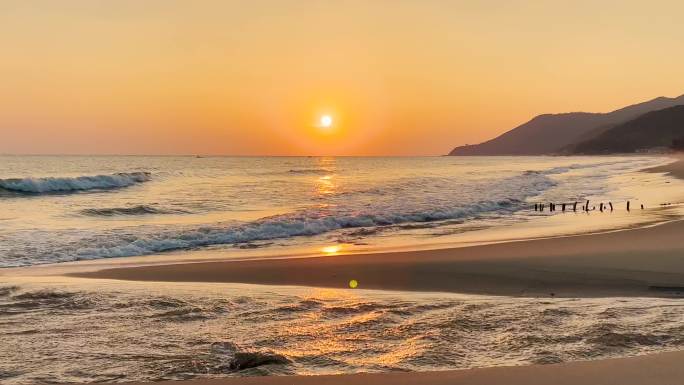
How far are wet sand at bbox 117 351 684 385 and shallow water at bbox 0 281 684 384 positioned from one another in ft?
0.71

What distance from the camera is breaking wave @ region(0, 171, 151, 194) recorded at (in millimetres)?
41750

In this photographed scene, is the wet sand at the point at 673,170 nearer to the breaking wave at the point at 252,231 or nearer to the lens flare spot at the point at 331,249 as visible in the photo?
the breaking wave at the point at 252,231

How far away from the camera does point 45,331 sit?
23.1ft

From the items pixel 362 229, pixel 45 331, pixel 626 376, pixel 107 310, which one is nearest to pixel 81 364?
pixel 45 331

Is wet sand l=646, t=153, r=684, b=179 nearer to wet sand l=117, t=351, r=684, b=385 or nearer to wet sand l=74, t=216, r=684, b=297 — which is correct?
wet sand l=74, t=216, r=684, b=297

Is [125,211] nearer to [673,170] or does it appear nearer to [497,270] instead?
[497,270]

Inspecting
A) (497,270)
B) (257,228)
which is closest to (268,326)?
(497,270)

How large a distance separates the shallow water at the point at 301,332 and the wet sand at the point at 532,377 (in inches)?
8.6

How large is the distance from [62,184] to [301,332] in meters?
45.1

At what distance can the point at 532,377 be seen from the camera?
496 centimetres

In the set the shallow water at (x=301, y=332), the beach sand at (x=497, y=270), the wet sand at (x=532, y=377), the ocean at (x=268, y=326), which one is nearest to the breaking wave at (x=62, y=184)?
the ocean at (x=268, y=326)

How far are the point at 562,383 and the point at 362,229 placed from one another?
16.4 meters

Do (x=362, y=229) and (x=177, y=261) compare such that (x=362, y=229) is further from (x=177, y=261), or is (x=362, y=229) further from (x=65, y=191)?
(x=65, y=191)

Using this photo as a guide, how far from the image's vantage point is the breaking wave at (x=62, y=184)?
4175 centimetres
